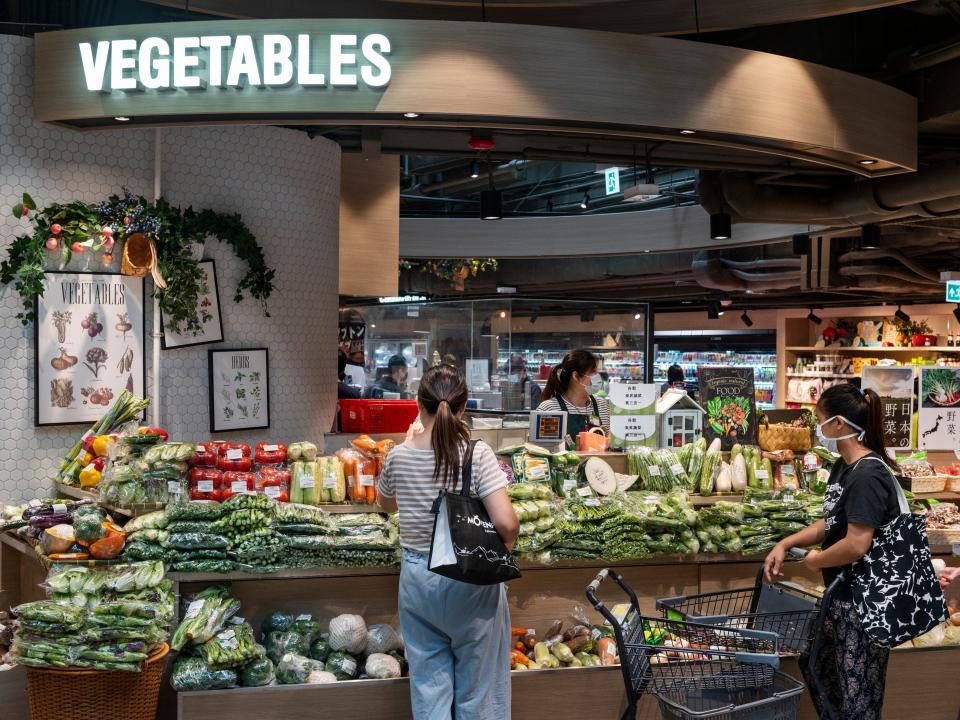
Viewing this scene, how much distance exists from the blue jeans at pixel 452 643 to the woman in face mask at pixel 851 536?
1098mm

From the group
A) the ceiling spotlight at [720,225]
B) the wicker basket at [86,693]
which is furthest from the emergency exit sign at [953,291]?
the wicker basket at [86,693]

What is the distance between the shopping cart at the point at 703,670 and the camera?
10.0ft

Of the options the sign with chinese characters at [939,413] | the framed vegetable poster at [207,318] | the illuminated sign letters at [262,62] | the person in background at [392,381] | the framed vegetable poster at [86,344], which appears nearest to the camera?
the illuminated sign letters at [262,62]

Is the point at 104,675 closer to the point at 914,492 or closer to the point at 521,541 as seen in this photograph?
the point at 521,541

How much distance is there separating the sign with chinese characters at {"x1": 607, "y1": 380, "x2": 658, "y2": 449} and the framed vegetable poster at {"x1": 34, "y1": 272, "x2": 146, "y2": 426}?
2.72 m

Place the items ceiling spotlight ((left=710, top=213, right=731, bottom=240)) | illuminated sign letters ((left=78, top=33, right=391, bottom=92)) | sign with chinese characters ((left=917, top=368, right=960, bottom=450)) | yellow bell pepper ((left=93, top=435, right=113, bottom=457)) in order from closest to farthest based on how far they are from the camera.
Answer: illuminated sign letters ((left=78, top=33, right=391, bottom=92))
yellow bell pepper ((left=93, top=435, right=113, bottom=457))
sign with chinese characters ((left=917, top=368, right=960, bottom=450))
ceiling spotlight ((left=710, top=213, right=731, bottom=240))

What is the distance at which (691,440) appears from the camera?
17.9 feet

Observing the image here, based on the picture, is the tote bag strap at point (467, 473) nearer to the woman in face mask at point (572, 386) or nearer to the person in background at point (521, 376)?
the woman in face mask at point (572, 386)

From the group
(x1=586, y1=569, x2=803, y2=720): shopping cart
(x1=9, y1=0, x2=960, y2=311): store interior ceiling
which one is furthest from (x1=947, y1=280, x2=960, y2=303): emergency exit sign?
(x1=586, y1=569, x2=803, y2=720): shopping cart

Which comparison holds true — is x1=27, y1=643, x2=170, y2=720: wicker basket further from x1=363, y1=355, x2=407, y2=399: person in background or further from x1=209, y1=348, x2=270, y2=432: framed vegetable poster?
x1=363, y1=355, x2=407, y2=399: person in background

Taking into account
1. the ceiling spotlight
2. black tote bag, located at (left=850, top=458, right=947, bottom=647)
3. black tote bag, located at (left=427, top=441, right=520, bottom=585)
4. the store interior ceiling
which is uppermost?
the store interior ceiling

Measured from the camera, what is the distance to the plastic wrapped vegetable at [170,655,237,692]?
3549mm

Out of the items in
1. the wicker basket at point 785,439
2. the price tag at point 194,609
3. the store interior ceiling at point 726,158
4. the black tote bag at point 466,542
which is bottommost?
the price tag at point 194,609

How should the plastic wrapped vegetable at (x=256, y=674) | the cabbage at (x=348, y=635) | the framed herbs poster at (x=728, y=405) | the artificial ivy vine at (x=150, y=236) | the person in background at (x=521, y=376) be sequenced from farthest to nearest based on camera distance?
the person in background at (x=521, y=376)
the framed herbs poster at (x=728, y=405)
the artificial ivy vine at (x=150, y=236)
the cabbage at (x=348, y=635)
the plastic wrapped vegetable at (x=256, y=674)
